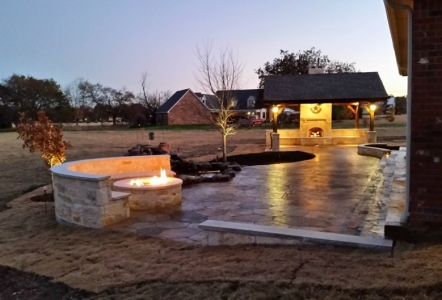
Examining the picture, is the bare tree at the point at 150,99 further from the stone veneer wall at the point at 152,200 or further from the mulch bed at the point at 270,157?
the stone veneer wall at the point at 152,200

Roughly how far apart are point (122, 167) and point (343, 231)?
546 centimetres

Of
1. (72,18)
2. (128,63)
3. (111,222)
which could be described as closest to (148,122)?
(128,63)

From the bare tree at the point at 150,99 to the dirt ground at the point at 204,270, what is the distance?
165 feet

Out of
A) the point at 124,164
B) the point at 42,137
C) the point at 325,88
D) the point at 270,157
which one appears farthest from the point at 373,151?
the point at 42,137

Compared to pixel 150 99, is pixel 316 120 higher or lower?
lower

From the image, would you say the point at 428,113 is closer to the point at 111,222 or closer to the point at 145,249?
the point at 145,249

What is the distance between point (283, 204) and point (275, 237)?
256cm

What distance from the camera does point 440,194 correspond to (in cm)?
374

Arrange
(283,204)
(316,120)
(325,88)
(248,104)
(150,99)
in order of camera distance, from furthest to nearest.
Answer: (248,104), (150,99), (316,120), (325,88), (283,204)

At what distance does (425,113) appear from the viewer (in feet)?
12.3

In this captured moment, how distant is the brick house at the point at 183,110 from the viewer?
50.7m

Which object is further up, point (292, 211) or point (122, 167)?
point (122, 167)

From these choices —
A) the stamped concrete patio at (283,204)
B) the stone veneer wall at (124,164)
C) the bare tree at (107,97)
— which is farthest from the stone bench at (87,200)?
the bare tree at (107,97)

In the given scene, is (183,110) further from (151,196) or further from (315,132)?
(151,196)
